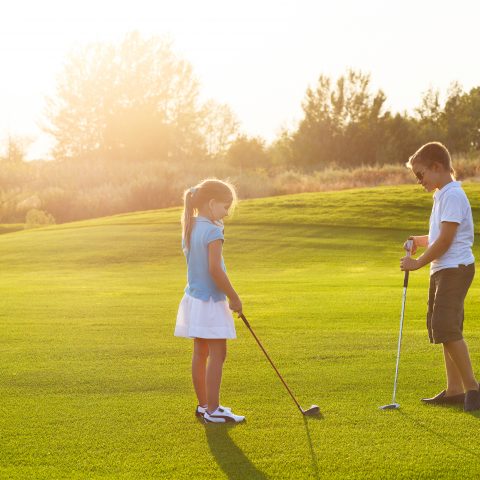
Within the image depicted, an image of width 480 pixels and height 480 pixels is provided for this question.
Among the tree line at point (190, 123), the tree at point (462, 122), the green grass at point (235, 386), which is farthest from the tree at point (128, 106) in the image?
the green grass at point (235, 386)

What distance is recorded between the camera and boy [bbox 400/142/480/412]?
5945 mm

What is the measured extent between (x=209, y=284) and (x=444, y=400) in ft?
6.56

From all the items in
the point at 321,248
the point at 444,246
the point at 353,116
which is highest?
the point at 353,116

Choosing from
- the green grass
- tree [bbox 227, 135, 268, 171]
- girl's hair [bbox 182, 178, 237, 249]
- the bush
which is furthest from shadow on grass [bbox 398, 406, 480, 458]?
tree [bbox 227, 135, 268, 171]

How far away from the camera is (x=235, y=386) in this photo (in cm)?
673

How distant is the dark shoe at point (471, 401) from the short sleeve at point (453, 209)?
1.25m

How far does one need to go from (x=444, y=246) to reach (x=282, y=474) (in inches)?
88.4

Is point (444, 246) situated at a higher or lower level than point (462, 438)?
higher

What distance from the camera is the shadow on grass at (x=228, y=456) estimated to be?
4.62 m

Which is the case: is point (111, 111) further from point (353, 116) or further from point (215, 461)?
point (215, 461)

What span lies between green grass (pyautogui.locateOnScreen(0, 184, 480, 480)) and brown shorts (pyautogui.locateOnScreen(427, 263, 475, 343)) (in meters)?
0.55

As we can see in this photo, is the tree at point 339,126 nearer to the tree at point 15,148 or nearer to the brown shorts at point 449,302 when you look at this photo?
the tree at point 15,148

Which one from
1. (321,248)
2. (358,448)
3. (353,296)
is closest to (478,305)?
(353,296)

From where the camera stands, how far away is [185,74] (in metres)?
62.2
